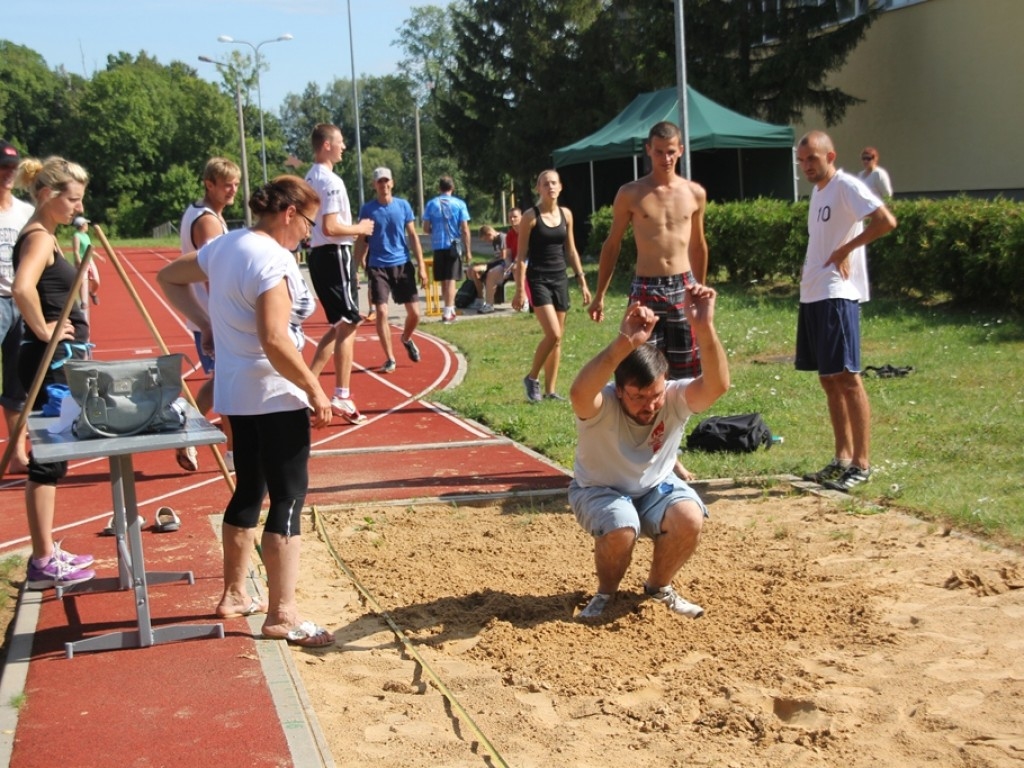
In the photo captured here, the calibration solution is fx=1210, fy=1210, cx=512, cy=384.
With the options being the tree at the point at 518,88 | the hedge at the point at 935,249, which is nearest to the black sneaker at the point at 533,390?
the hedge at the point at 935,249

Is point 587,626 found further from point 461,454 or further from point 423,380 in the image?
point 423,380

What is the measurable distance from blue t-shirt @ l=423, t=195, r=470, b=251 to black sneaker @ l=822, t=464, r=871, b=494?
1224 cm

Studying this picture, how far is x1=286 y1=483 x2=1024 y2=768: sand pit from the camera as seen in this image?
4113 millimetres

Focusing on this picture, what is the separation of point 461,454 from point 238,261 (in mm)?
4525

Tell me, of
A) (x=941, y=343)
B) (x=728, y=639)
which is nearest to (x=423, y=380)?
(x=941, y=343)

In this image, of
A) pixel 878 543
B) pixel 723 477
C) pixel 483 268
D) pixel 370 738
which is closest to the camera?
pixel 370 738

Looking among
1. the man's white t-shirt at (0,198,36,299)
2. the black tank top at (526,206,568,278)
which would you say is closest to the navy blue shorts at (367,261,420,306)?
the black tank top at (526,206,568,278)

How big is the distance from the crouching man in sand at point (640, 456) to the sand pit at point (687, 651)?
0.94ft

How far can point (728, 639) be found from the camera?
5121 millimetres

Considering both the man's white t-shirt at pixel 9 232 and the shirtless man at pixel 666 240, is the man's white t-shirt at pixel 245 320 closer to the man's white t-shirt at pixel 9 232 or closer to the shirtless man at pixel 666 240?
the man's white t-shirt at pixel 9 232

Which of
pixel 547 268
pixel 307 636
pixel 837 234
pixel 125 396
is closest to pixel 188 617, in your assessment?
pixel 307 636

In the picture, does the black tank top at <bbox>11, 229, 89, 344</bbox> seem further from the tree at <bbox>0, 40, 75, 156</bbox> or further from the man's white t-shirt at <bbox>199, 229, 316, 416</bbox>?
the tree at <bbox>0, 40, 75, 156</bbox>

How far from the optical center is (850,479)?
7469 millimetres

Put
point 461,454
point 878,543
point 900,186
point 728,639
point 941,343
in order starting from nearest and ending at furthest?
point 728,639 → point 878,543 → point 461,454 → point 941,343 → point 900,186
